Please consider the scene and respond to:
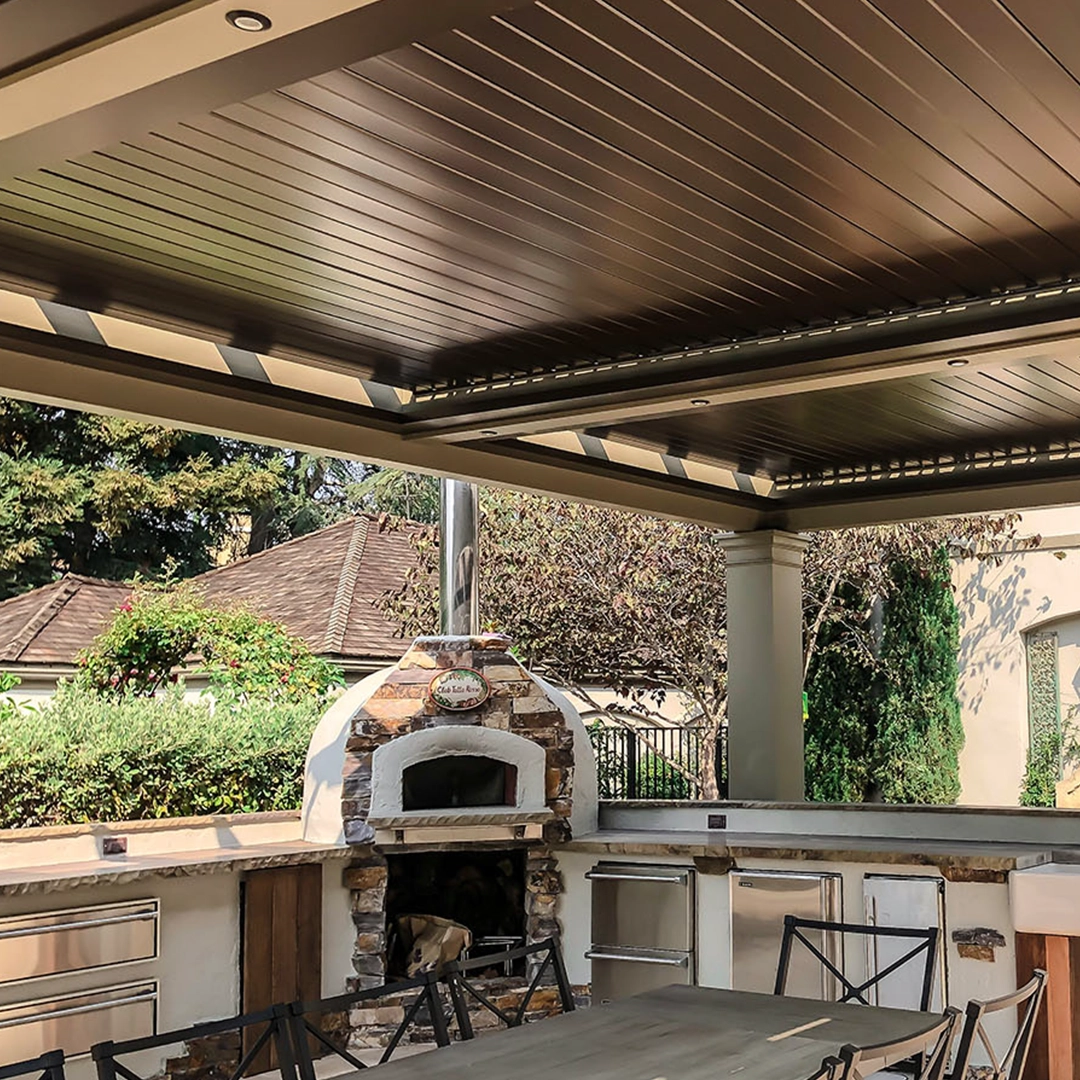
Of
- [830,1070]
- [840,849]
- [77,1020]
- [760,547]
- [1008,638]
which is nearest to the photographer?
[830,1070]

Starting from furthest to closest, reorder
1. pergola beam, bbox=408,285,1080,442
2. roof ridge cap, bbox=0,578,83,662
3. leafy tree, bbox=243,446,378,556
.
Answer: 1. leafy tree, bbox=243,446,378,556
2. roof ridge cap, bbox=0,578,83,662
3. pergola beam, bbox=408,285,1080,442

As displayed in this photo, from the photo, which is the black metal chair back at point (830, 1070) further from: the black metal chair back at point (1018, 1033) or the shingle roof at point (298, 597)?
the shingle roof at point (298, 597)

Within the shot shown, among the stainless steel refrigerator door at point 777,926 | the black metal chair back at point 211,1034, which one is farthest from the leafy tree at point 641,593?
the black metal chair back at point 211,1034

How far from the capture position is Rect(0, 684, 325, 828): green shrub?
24.5 ft

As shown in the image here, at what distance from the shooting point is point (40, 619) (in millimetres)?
15219

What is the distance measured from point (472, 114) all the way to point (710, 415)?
11.2ft

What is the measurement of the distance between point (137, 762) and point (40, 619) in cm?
821

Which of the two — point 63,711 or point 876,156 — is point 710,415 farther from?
point 63,711

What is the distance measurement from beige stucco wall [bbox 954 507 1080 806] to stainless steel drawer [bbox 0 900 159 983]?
9.09 m

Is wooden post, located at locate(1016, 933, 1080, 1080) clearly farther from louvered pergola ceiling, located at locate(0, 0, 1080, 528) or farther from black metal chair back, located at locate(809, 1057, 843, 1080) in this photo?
black metal chair back, located at locate(809, 1057, 843, 1080)

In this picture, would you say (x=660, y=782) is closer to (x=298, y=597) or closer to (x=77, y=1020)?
(x=298, y=597)

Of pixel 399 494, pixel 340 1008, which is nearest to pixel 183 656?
pixel 340 1008

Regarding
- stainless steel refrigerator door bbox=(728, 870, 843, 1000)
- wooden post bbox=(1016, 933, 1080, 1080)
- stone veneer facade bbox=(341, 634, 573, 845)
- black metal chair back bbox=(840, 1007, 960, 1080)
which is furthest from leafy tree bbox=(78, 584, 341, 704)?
black metal chair back bbox=(840, 1007, 960, 1080)

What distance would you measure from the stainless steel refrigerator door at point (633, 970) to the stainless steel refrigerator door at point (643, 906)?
39mm
